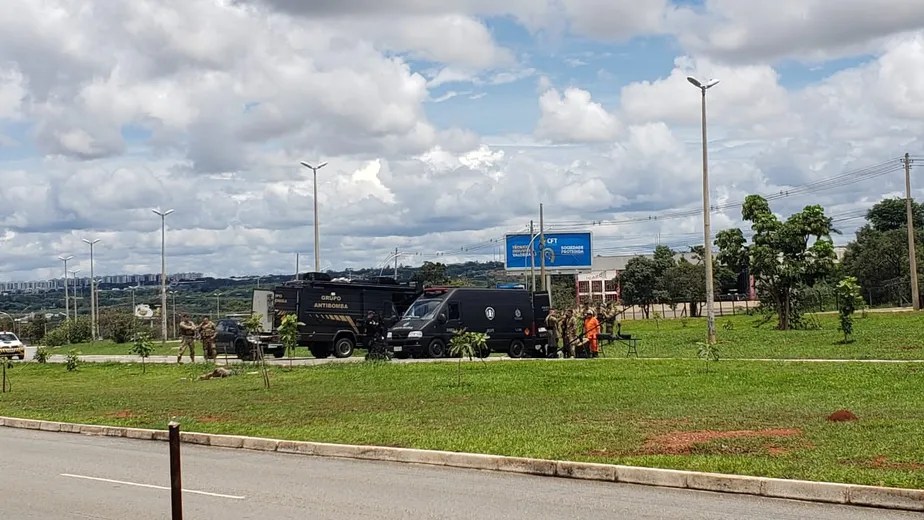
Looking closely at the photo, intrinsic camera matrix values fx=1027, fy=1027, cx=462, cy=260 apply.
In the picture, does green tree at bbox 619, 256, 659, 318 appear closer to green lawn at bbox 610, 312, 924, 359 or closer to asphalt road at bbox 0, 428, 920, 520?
green lawn at bbox 610, 312, 924, 359

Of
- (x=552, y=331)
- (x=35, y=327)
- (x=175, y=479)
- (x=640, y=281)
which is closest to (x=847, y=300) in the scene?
(x=552, y=331)

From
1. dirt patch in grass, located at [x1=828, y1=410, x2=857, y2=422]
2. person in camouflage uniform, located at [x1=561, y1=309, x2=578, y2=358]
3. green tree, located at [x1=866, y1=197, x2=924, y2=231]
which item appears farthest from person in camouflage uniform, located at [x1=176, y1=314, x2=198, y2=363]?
green tree, located at [x1=866, y1=197, x2=924, y2=231]

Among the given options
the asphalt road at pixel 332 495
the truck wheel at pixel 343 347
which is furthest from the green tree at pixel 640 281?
the asphalt road at pixel 332 495

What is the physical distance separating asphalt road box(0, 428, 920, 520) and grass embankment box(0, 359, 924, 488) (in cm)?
98

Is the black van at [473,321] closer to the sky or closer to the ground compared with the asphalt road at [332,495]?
closer to the sky

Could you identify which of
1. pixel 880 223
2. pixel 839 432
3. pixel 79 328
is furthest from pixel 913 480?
pixel 880 223

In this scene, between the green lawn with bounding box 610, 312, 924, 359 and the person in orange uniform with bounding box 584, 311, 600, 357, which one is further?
the person in orange uniform with bounding box 584, 311, 600, 357

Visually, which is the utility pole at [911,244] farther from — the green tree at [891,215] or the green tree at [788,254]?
the green tree at [891,215]

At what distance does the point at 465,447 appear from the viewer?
13.7 metres

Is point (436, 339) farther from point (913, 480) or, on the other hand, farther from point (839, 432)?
point (913, 480)

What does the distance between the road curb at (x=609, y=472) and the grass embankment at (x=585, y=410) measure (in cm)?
34

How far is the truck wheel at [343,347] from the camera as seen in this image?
35750 millimetres

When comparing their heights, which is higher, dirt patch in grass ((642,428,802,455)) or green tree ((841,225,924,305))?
green tree ((841,225,924,305))

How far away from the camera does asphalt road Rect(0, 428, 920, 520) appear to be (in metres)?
9.84
